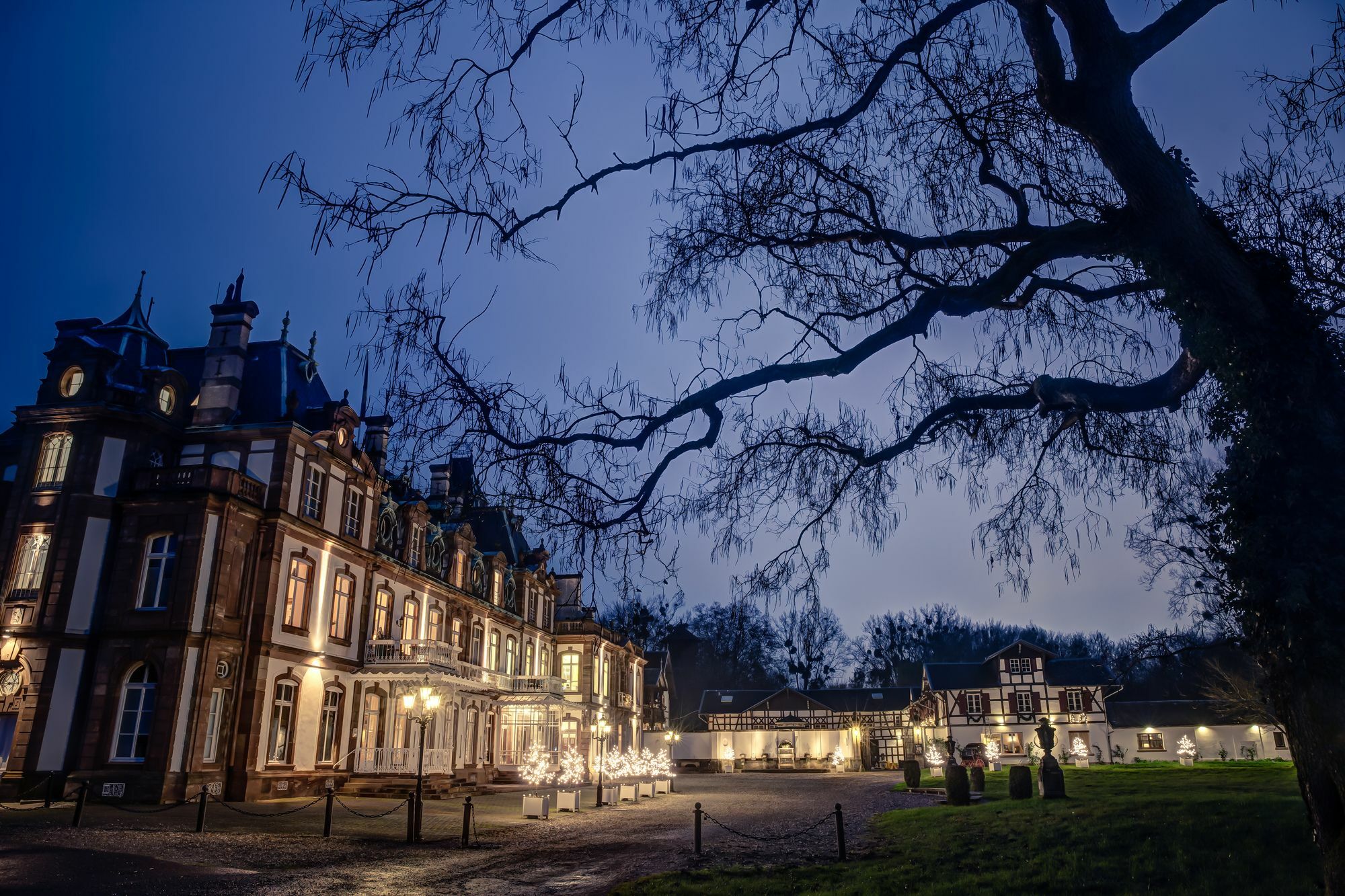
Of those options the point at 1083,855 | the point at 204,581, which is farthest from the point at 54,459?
the point at 1083,855

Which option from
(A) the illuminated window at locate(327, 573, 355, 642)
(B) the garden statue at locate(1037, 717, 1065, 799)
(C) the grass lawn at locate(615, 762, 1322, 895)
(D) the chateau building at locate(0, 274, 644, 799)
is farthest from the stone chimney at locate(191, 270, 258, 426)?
(B) the garden statue at locate(1037, 717, 1065, 799)

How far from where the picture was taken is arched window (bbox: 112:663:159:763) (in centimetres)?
1984

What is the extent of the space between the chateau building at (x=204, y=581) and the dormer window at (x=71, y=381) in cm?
4

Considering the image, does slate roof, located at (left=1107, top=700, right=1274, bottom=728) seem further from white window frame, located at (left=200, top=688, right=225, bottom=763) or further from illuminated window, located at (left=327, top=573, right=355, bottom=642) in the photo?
white window frame, located at (left=200, top=688, right=225, bottom=763)

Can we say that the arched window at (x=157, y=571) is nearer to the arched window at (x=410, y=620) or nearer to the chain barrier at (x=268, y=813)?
the chain barrier at (x=268, y=813)

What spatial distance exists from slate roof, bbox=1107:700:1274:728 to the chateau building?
159ft

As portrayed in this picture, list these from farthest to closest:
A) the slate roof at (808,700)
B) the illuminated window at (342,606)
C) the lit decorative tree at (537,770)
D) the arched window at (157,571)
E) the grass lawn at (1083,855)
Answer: the slate roof at (808,700), the lit decorative tree at (537,770), the illuminated window at (342,606), the arched window at (157,571), the grass lawn at (1083,855)

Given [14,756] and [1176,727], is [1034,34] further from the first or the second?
[1176,727]

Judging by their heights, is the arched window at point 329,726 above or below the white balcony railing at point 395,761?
above

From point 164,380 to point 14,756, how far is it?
9.88m

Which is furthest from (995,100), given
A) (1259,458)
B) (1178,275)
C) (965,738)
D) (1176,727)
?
(1176,727)

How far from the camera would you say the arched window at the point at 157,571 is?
21.0 m

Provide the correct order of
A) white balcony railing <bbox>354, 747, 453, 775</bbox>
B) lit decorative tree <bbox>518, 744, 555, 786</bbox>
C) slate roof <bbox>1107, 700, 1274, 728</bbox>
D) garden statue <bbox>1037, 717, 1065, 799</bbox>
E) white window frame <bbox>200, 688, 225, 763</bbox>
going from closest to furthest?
garden statue <bbox>1037, 717, 1065, 799</bbox> < white window frame <bbox>200, 688, 225, 763</bbox> < white balcony railing <bbox>354, 747, 453, 775</bbox> < lit decorative tree <bbox>518, 744, 555, 786</bbox> < slate roof <bbox>1107, 700, 1274, 728</bbox>

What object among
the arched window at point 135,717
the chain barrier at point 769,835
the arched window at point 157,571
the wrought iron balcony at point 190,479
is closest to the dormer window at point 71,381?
the wrought iron balcony at point 190,479
